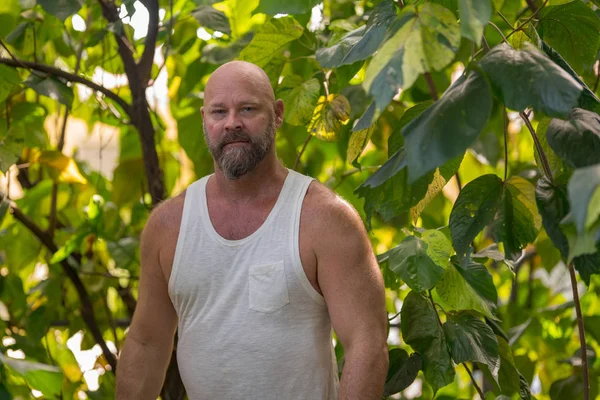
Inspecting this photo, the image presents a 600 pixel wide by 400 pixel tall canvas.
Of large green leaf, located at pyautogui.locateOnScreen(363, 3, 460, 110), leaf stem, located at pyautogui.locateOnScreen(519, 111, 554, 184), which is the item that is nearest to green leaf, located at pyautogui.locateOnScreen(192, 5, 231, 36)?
leaf stem, located at pyautogui.locateOnScreen(519, 111, 554, 184)

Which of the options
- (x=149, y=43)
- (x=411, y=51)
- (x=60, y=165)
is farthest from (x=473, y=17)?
(x=60, y=165)

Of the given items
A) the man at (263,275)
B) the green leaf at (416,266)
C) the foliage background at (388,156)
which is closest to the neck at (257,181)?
the man at (263,275)

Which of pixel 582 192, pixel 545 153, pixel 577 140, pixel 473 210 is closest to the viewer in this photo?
pixel 582 192

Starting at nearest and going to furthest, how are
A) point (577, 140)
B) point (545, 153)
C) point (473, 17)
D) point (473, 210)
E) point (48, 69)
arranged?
→ point (473, 17), point (577, 140), point (473, 210), point (545, 153), point (48, 69)

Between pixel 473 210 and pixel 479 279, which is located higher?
pixel 473 210

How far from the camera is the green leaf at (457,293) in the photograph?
47.4 inches

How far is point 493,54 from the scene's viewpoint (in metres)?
0.80

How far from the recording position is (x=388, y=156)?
1.08 m

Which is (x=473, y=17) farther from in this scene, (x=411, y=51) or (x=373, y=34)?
(x=373, y=34)

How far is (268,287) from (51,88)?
48cm

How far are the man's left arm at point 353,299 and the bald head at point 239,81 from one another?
175 mm

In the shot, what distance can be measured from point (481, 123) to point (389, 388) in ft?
1.98

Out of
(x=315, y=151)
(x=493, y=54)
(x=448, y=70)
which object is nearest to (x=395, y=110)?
(x=448, y=70)

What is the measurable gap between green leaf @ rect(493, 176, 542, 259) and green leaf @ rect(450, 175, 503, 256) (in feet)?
0.04
